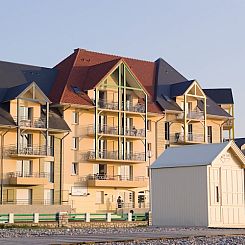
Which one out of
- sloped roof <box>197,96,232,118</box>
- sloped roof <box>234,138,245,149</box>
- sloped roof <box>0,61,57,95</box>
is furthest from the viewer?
sloped roof <box>234,138,245,149</box>

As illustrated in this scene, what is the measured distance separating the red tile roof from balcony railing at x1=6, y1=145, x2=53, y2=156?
187 inches

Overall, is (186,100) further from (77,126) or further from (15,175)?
(15,175)

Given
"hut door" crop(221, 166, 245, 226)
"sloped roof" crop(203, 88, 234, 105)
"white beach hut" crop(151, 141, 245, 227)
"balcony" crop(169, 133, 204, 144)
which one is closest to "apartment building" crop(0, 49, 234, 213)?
"balcony" crop(169, 133, 204, 144)

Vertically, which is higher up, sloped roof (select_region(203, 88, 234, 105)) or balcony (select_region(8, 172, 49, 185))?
sloped roof (select_region(203, 88, 234, 105))

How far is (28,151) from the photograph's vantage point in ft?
181

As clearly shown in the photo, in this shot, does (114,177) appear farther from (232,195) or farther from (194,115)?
(232,195)

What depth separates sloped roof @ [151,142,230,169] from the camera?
3451cm

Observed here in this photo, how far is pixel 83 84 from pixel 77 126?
14.8 feet

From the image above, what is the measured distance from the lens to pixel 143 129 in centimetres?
6375

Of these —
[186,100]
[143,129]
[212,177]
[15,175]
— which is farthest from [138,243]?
[186,100]

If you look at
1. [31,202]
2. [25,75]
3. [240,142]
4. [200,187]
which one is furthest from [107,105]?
[200,187]

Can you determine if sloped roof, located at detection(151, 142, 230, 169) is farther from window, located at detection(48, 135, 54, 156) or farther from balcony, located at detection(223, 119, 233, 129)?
balcony, located at detection(223, 119, 233, 129)

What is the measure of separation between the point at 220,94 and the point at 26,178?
30687mm

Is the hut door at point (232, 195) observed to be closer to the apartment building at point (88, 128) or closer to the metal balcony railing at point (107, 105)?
the apartment building at point (88, 128)
